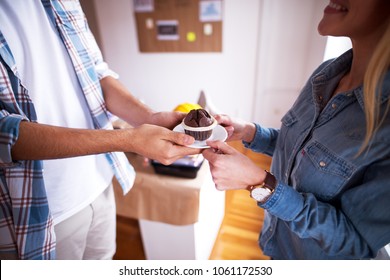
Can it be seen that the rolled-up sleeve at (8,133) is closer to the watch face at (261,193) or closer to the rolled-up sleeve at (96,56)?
the rolled-up sleeve at (96,56)

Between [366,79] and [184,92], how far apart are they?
8.38 feet

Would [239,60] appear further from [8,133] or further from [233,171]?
[8,133]

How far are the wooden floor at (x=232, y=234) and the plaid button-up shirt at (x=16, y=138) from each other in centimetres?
104

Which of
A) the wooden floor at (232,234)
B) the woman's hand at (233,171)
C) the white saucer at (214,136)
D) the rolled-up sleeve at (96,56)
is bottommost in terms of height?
the wooden floor at (232,234)

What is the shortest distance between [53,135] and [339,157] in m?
0.76

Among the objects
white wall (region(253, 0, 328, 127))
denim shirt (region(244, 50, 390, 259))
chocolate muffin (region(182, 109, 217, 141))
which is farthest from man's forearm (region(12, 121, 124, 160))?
white wall (region(253, 0, 328, 127))

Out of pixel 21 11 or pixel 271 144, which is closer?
pixel 21 11

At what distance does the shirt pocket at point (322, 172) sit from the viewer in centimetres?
64

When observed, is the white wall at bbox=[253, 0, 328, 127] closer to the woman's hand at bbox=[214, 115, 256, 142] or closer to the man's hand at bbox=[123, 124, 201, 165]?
the woman's hand at bbox=[214, 115, 256, 142]

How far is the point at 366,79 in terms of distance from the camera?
559 mm

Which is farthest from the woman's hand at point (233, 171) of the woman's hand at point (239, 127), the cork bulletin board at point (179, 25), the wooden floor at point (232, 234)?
the cork bulletin board at point (179, 25)

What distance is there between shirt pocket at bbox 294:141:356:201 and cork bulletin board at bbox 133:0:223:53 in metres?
2.18

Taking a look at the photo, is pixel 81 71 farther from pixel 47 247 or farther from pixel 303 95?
pixel 303 95
